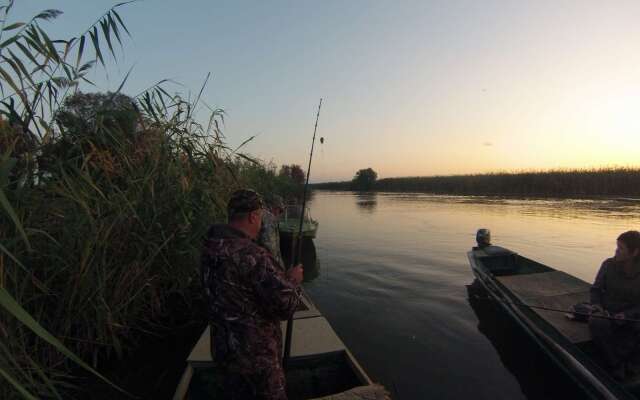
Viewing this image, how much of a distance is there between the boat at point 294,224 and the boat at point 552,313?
6.33m

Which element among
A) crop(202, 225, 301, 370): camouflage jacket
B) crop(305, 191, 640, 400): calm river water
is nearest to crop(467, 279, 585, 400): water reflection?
crop(305, 191, 640, 400): calm river water

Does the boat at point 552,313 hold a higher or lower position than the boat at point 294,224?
lower

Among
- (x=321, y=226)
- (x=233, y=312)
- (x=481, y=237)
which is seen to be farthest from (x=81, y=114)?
(x=321, y=226)

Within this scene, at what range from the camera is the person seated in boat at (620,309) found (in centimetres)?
441

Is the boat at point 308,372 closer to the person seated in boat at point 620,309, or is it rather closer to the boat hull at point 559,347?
the boat hull at point 559,347

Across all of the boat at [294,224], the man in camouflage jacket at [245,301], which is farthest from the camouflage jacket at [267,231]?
the boat at [294,224]

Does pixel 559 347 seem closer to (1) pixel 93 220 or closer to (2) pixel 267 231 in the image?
(2) pixel 267 231

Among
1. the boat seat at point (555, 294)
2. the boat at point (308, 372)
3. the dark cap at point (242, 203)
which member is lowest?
the boat at point (308, 372)

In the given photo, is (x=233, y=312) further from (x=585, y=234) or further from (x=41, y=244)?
(x=585, y=234)

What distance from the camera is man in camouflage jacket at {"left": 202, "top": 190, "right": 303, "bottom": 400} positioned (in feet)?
8.07

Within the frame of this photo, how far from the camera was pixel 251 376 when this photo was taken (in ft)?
8.59

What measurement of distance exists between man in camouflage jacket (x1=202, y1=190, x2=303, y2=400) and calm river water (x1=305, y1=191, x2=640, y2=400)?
3484mm

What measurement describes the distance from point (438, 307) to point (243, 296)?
288 inches

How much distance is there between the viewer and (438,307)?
8.67 metres
